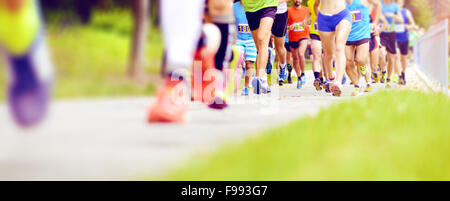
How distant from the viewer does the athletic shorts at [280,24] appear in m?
7.01

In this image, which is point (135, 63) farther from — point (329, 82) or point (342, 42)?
point (329, 82)

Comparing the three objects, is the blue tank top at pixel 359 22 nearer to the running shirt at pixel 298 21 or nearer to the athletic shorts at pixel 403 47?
the running shirt at pixel 298 21

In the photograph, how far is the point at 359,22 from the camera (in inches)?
272

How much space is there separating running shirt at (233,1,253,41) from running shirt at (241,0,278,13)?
34.1 inches

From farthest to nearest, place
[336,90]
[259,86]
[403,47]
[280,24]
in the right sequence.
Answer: [403,47], [280,24], [336,90], [259,86]

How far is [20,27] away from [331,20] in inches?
193

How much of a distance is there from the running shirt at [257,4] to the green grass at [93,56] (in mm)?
3260

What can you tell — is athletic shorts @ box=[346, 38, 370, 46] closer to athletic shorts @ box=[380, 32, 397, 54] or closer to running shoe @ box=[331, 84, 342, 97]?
running shoe @ box=[331, 84, 342, 97]

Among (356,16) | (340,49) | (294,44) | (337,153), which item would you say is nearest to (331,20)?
(340,49)

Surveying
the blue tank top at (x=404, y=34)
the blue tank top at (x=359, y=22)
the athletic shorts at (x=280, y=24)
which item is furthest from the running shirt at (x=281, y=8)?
the blue tank top at (x=404, y=34)

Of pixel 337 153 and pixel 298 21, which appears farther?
pixel 298 21

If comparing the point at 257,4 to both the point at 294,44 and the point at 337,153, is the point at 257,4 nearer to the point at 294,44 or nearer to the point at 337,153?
the point at 294,44

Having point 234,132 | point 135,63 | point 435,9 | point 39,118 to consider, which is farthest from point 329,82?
point 435,9
